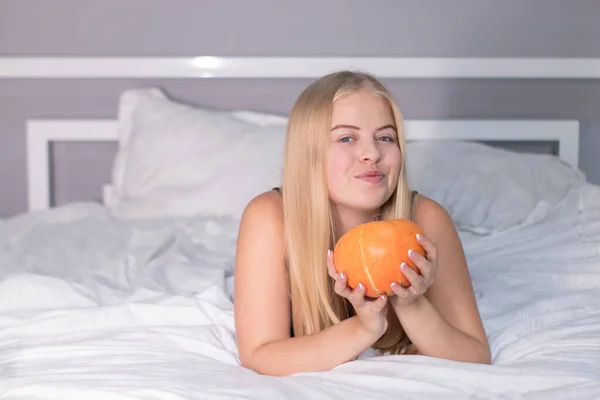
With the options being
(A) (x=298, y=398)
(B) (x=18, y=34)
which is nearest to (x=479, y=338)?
(A) (x=298, y=398)

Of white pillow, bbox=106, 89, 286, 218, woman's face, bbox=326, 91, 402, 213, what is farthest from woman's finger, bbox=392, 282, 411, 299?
white pillow, bbox=106, 89, 286, 218

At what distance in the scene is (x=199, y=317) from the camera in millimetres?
1493

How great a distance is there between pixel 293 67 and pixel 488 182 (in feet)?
2.60

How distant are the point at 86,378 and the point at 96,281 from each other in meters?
0.61

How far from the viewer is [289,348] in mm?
1246

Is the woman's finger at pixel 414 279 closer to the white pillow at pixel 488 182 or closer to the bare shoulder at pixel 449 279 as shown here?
the bare shoulder at pixel 449 279

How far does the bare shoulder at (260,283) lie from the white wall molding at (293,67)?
53.0 inches

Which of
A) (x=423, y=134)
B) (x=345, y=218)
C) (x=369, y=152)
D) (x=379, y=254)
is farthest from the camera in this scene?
(x=423, y=134)

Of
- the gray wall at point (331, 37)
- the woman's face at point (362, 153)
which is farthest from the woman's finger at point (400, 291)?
the gray wall at point (331, 37)

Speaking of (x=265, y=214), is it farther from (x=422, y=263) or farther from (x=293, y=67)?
(x=293, y=67)

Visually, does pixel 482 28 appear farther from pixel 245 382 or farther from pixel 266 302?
pixel 245 382

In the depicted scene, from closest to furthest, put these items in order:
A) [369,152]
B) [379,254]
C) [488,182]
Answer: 1. [379,254]
2. [369,152]
3. [488,182]

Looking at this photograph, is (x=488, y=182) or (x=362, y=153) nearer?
(x=362, y=153)

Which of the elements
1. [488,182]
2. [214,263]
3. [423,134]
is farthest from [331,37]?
[214,263]
